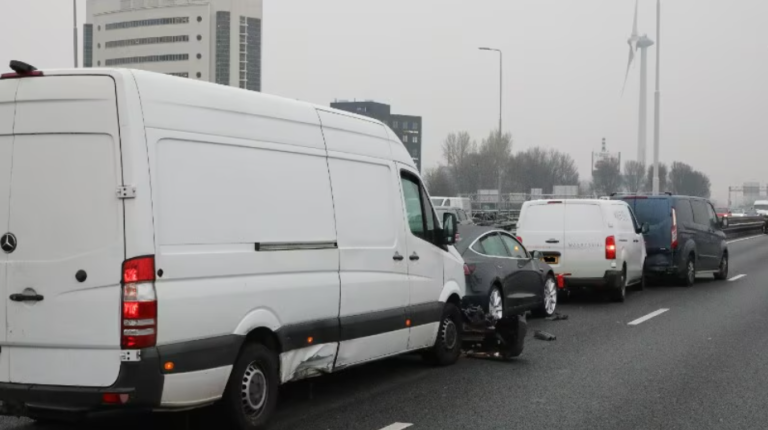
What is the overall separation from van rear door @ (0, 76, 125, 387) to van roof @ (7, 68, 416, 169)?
0.15m

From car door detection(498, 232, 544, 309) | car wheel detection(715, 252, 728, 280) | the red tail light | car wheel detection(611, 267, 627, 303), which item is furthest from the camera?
car wheel detection(715, 252, 728, 280)

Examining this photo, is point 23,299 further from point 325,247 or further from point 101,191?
point 325,247

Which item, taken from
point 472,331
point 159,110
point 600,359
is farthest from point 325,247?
point 600,359

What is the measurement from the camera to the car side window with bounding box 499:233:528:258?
42.4ft

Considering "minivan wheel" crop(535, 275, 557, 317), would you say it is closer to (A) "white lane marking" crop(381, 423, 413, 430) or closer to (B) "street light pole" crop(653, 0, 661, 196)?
(A) "white lane marking" crop(381, 423, 413, 430)

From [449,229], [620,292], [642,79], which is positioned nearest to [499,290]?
[449,229]

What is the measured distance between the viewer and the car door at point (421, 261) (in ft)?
27.7

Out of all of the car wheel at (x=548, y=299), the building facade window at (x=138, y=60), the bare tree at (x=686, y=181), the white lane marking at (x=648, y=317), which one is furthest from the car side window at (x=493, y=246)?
the building facade window at (x=138, y=60)

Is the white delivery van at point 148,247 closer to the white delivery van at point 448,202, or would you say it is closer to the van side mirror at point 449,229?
the van side mirror at point 449,229

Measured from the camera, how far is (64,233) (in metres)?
5.49

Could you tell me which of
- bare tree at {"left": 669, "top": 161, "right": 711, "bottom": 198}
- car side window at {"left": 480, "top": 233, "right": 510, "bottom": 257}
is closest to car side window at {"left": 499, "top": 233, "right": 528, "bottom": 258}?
car side window at {"left": 480, "top": 233, "right": 510, "bottom": 257}

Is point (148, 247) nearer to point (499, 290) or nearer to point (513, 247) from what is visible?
point (499, 290)

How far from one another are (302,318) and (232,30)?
133816 millimetres

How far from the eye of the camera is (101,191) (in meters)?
5.43
